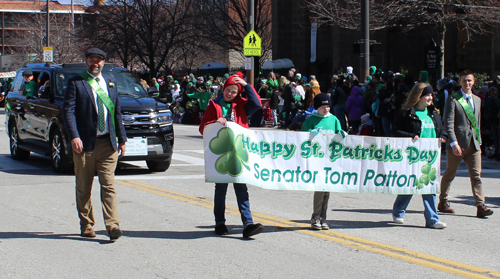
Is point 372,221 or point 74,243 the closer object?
point 74,243

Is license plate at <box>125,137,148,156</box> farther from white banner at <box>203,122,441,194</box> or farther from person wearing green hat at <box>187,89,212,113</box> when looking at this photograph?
person wearing green hat at <box>187,89,212,113</box>

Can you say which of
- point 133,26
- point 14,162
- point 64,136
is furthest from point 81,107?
point 133,26

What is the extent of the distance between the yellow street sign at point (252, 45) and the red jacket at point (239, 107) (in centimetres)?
1677

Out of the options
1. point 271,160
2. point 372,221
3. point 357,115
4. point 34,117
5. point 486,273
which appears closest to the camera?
point 486,273

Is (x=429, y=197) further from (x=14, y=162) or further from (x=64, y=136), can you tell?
(x=14, y=162)

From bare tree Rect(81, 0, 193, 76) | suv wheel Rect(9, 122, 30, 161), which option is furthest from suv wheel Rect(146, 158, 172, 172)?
bare tree Rect(81, 0, 193, 76)

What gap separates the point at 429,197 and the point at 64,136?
680cm

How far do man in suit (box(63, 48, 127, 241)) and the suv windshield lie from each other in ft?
18.5

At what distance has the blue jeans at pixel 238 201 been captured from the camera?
6973mm

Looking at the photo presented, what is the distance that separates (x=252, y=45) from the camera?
78.4 ft

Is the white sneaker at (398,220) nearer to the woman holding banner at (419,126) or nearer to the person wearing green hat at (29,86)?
the woman holding banner at (419,126)

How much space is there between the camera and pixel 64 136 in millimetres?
11781

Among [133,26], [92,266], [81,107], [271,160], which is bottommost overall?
[92,266]

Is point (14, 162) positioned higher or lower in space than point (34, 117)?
lower
